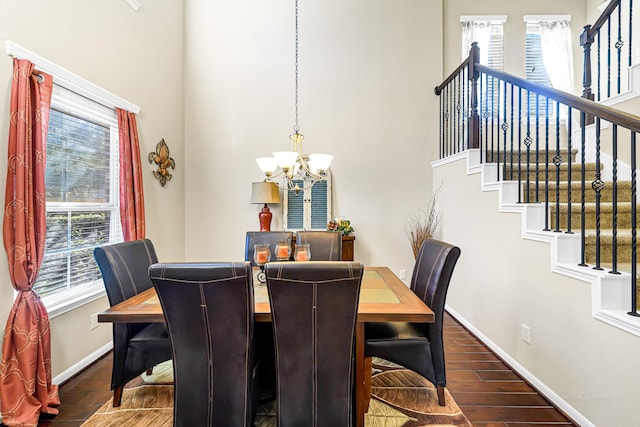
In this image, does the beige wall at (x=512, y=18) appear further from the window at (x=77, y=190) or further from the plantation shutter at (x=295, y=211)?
the window at (x=77, y=190)

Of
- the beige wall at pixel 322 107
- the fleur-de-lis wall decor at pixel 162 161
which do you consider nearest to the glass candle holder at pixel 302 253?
the beige wall at pixel 322 107

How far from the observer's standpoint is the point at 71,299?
98.3 inches

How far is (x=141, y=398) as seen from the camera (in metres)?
2.18

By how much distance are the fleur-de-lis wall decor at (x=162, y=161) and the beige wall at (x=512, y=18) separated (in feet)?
12.8

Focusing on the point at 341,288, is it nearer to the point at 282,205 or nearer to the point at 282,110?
the point at 282,205

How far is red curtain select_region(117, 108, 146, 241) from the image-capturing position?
3.02 meters

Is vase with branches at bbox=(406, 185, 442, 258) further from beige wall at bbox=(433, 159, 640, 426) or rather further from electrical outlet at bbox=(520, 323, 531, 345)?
electrical outlet at bbox=(520, 323, 531, 345)

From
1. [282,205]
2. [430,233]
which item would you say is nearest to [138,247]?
[282,205]

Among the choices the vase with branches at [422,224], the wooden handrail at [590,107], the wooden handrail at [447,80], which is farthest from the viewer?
the vase with branches at [422,224]

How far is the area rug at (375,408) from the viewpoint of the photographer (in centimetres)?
193

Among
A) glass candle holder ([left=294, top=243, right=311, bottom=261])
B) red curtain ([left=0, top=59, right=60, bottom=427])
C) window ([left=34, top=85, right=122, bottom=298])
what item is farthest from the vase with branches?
red curtain ([left=0, top=59, right=60, bottom=427])

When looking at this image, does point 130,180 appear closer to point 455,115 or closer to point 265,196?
point 265,196

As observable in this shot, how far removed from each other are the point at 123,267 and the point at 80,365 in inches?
47.0

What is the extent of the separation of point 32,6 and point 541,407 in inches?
171
